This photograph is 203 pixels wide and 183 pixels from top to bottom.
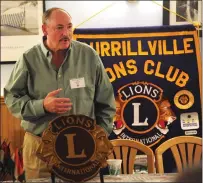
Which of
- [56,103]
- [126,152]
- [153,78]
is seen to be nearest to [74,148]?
[56,103]

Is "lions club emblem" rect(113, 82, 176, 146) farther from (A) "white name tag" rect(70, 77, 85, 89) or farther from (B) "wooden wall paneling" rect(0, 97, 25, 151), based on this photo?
(A) "white name tag" rect(70, 77, 85, 89)

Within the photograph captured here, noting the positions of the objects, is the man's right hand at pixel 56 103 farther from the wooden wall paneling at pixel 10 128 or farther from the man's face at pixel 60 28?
the wooden wall paneling at pixel 10 128

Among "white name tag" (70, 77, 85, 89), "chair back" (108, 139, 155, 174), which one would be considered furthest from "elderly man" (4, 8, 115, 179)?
"chair back" (108, 139, 155, 174)

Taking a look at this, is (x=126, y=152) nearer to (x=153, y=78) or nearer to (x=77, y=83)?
(x=77, y=83)

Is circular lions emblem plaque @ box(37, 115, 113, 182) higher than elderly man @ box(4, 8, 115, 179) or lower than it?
lower

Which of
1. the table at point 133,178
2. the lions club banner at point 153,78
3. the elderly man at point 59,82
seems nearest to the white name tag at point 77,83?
the elderly man at point 59,82

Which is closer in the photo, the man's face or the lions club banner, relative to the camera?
the man's face

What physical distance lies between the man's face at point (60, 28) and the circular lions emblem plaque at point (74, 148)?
23.4 inches

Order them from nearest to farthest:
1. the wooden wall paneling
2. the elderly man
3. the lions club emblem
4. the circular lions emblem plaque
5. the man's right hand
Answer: the circular lions emblem plaque → the man's right hand → the elderly man → the wooden wall paneling → the lions club emblem

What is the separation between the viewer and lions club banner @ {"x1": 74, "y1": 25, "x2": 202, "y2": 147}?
8.89ft

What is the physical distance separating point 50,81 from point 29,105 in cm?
22

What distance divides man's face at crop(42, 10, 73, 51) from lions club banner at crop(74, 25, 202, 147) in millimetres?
971

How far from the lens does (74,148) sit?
4.03 feet

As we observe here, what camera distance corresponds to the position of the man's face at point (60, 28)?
5.61 feet
